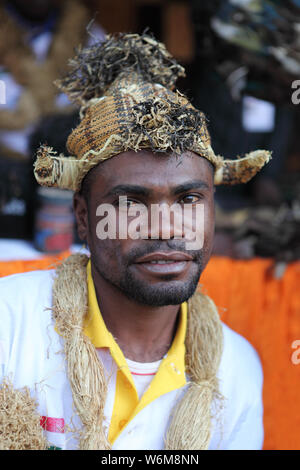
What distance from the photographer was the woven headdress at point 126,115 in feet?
4.94

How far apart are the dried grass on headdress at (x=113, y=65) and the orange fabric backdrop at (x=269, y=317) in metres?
0.87

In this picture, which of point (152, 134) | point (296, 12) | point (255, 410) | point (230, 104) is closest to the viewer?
point (152, 134)

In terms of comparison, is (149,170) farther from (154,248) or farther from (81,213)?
(81,213)

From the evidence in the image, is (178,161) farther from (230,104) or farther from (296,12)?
(230,104)

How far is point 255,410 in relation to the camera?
181 cm

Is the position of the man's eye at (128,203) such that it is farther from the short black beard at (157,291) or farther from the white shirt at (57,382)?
the white shirt at (57,382)

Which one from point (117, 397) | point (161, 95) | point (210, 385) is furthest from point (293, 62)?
point (117, 397)

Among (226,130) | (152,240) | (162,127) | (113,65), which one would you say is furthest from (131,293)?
(226,130)

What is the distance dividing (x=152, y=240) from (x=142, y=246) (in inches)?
1.4

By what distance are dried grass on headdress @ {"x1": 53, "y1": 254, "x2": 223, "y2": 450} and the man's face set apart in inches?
7.8

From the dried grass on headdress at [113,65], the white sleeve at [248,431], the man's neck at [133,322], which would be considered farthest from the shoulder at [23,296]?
the white sleeve at [248,431]

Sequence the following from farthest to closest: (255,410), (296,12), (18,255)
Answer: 1. (18,255)
2. (296,12)
3. (255,410)

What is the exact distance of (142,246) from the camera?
1.46 meters
